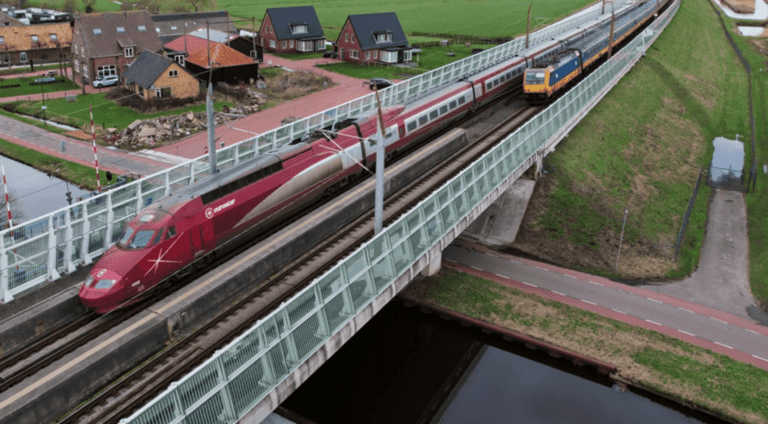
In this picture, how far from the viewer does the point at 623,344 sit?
29.2 metres

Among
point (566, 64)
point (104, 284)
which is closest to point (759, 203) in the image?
point (566, 64)

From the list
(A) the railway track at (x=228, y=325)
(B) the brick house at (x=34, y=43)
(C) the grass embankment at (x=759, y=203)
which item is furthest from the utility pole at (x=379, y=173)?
(B) the brick house at (x=34, y=43)

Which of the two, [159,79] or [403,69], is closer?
[159,79]

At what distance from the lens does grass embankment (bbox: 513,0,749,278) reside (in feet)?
128

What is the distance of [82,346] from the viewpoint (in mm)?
20250

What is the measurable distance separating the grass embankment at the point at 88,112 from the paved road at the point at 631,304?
39.5 metres

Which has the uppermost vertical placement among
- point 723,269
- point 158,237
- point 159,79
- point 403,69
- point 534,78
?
point 534,78

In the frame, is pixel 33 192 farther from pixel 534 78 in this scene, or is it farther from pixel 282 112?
pixel 534 78

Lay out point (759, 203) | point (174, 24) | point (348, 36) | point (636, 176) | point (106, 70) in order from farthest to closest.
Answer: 1. point (174, 24)
2. point (348, 36)
3. point (106, 70)
4. point (759, 203)
5. point (636, 176)

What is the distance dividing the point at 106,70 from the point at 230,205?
63145 mm

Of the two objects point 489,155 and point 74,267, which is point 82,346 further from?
point 489,155

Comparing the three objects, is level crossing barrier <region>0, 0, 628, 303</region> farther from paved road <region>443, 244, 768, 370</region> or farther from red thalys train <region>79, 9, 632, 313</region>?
paved road <region>443, 244, 768, 370</region>

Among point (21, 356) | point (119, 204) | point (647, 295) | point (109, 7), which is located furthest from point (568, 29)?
point (109, 7)

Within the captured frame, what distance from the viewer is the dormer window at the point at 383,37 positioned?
9210cm
